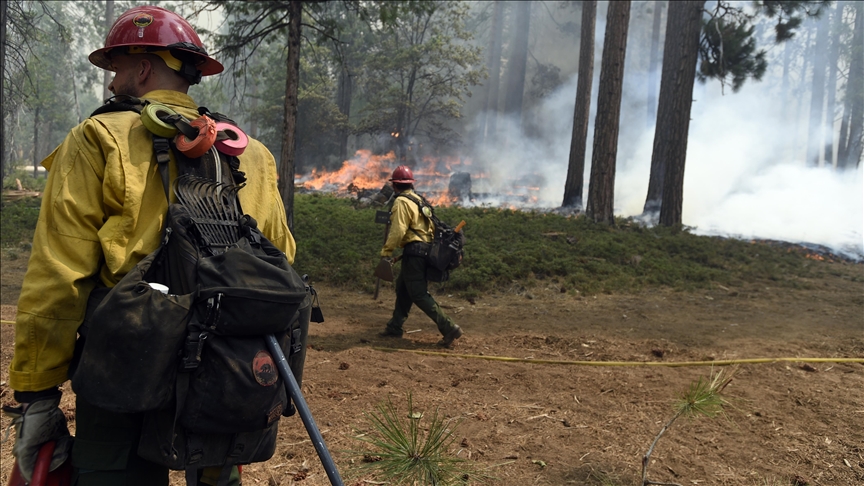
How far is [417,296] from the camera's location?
247 inches

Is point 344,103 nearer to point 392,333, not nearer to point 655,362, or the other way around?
point 392,333

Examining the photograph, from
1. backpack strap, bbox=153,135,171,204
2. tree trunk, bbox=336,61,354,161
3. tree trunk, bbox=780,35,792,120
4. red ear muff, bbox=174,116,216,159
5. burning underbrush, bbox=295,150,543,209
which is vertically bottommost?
backpack strap, bbox=153,135,171,204

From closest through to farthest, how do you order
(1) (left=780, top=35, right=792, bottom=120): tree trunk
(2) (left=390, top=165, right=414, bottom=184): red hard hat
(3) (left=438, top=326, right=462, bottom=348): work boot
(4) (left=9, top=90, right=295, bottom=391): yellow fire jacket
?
(4) (left=9, top=90, right=295, bottom=391): yellow fire jacket, (3) (left=438, top=326, right=462, bottom=348): work boot, (2) (left=390, top=165, right=414, bottom=184): red hard hat, (1) (left=780, top=35, right=792, bottom=120): tree trunk

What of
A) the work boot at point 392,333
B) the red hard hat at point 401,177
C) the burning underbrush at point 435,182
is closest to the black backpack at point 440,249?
the red hard hat at point 401,177

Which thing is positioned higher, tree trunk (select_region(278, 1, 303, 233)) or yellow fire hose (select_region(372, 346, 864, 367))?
tree trunk (select_region(278, 1, 303, 233))

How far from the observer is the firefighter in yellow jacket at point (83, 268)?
5.53 feet

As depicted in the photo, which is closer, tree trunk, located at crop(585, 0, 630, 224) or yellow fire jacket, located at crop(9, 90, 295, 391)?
yellow fire jacket, located at crop(9, 90, 295, 391)

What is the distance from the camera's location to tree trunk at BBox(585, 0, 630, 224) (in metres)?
12.1

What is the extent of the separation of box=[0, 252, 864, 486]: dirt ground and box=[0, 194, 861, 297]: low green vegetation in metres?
0.99

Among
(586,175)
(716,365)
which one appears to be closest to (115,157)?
(716,365)

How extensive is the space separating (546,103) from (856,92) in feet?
64.4

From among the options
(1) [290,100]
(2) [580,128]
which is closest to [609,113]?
(2) [580,128]

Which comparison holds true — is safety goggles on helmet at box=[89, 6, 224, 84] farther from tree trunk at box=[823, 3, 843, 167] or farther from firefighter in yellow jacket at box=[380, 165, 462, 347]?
tree trunk at box=[823, 3, 843, 167]

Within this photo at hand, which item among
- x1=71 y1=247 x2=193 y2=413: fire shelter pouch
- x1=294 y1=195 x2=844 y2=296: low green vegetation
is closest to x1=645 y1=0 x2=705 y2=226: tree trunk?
x1=294 y1=195 x2=844 y2=296: low green vegetation
